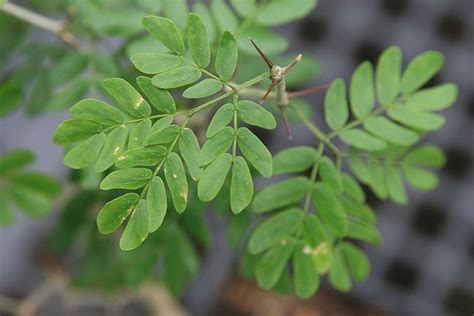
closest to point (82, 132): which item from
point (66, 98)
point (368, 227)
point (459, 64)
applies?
point (66, 98)

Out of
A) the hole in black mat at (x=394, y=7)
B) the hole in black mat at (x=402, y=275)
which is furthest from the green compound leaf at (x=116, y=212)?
the hole in black mat at (x=394, y=7)

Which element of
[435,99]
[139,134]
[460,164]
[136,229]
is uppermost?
[460,164]

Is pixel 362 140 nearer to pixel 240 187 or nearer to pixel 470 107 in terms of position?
pixel 240 187

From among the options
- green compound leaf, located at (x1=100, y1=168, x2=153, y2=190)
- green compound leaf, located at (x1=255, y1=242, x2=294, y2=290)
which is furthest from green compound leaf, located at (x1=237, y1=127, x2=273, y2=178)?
green compound leaf, located at (x1=255, y1=242, x2=294, y2=290)

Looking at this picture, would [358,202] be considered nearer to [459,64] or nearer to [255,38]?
[255,38]

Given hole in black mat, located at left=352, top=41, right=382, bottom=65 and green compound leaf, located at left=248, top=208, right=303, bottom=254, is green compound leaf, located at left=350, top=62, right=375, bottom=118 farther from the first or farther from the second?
hole in black mat, located at left=352, top=41, right=382, bottom=65

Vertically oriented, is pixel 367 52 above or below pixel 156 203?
above

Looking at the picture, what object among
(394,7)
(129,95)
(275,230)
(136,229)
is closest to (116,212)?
(136,229)
